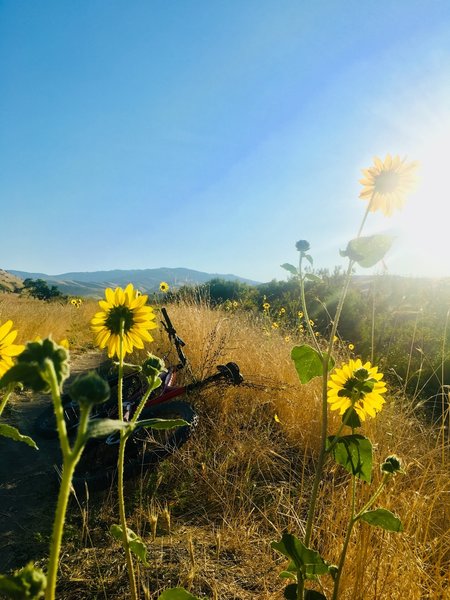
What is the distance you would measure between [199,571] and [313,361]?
45.1 inches

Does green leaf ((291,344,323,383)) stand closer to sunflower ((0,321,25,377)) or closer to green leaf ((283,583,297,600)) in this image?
green leaf ((283,583,297,600))

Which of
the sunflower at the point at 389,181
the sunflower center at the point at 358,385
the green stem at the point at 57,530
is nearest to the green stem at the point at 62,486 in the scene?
the green stem at the point at 57,530

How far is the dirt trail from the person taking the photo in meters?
1.94

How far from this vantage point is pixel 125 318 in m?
1.06

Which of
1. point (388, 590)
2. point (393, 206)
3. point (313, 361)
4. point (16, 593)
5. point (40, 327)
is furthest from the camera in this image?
point (40, 327)

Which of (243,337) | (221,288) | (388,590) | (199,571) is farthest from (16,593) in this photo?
(221,288)

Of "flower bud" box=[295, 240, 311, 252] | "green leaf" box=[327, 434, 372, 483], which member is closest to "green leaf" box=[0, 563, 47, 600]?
"green leaf" box=[327, 434, 372, 483]

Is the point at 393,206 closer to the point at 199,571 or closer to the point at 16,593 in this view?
the point at 16,593

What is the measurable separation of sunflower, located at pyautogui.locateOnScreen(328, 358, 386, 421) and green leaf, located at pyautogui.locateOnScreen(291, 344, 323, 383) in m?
0.11

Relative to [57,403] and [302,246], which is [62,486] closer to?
[57,403]

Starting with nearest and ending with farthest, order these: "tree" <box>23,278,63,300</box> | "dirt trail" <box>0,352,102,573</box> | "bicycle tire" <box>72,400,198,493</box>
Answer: "dirt trail" <box>0,352,102,573</box>
"bicycle tire" <box>72,400,198,493</box>
"tree" <box>23,278,63,300</box>

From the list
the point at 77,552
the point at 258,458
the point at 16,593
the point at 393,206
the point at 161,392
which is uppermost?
the point at 393,206

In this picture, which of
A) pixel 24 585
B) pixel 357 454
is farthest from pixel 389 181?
pixel 24 585

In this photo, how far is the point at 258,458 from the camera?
8.18 ft
